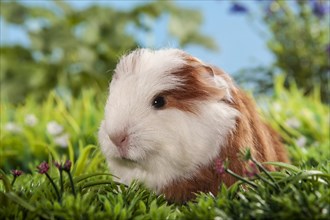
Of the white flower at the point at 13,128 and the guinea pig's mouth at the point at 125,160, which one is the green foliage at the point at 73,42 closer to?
the white flower at the point at 13,128

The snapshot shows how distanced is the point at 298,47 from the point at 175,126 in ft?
23.5

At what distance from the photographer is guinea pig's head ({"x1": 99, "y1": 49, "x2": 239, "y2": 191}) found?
288cm

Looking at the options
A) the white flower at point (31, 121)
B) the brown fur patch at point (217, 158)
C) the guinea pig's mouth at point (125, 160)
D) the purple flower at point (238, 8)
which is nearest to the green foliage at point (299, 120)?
the purple flower at point (238, 8)

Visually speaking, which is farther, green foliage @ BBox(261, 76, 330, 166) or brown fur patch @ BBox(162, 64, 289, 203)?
green foliage @ BBox(261, 76, 330, 166)

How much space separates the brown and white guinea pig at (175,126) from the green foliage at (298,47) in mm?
6301

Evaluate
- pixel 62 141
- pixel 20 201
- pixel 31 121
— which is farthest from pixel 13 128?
pixel 20 201

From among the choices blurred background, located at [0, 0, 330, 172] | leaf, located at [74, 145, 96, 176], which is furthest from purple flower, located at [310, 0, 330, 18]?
leaf, located at [74, 145, 96, 176]

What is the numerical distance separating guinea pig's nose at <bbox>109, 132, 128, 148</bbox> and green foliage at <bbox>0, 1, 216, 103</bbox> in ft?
21.6

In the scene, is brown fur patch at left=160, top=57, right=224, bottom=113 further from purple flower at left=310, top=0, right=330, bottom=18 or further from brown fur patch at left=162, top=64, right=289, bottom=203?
purple flower at left=310, top=0, right=330, bottom=18

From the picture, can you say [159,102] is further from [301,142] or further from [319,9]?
[319,9]

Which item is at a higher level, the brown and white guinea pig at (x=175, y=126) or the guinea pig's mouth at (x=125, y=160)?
the brown and white guinea pig at (x=175, y=126)

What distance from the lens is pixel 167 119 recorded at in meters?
2.90

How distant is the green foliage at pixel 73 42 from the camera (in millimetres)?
9859

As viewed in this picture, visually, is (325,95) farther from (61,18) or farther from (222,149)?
(222,149)
